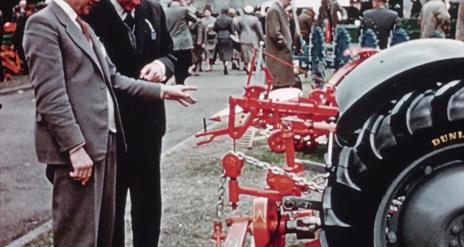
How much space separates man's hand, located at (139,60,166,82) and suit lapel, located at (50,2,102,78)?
2.61 feet

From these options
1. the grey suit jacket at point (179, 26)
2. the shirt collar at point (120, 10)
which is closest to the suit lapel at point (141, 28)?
the shirt collar at point (120, 10)

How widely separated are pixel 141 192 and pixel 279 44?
7.85 metres

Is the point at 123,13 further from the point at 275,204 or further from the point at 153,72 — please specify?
the point at 275,204

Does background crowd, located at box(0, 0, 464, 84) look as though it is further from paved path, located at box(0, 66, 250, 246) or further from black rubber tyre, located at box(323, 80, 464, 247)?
black rubber tyre, located at box(323, 80, 464, 247)

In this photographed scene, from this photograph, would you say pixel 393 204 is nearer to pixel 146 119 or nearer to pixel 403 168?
pixel 403 168

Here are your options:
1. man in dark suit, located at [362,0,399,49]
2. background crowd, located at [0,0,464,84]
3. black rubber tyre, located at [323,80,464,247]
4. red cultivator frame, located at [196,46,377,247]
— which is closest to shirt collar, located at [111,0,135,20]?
red cultivator frame, located at [196,46,377,247]

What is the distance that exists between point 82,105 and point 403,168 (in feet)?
5.23

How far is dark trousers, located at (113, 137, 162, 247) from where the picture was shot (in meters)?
5.36

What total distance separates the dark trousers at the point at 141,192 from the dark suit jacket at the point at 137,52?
78 mm

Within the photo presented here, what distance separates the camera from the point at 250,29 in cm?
2578

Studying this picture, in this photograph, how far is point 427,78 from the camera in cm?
372

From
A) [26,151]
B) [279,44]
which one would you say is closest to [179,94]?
[26,151]

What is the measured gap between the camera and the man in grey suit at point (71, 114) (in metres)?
4.12

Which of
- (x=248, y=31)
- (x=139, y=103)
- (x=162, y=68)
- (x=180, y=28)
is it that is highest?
(x=162, y=68)
